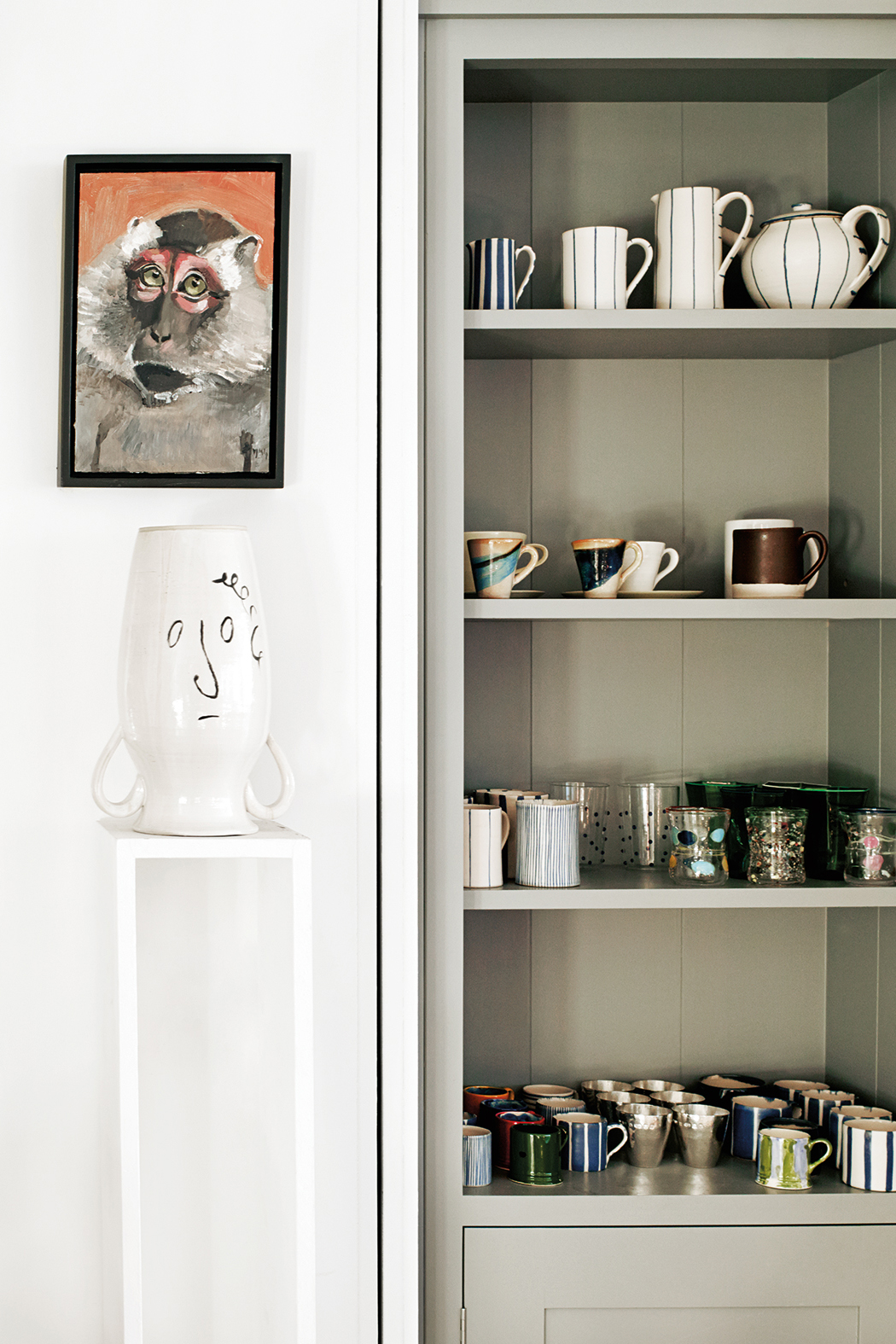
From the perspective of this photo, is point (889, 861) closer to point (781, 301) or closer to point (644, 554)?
point (644, 554)

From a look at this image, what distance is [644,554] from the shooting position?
1488 millimetres

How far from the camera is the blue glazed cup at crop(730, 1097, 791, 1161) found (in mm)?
1459

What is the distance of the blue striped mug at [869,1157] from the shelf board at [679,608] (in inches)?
26.0

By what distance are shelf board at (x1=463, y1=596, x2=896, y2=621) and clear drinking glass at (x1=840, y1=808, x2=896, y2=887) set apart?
267mm

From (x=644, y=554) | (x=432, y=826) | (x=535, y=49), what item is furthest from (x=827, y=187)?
(x=432, y=826)

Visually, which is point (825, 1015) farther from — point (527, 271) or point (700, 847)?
point (527, 271)

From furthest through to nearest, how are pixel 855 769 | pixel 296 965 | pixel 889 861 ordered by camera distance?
pixel 855 769, pixel 889 861, pixel 296 965

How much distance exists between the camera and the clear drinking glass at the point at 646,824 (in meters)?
1.57

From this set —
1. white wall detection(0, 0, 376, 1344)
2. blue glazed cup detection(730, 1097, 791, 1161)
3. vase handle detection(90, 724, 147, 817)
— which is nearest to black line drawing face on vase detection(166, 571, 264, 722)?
vase handle detection(90, 724, 147, 817)

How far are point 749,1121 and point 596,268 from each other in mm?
1178

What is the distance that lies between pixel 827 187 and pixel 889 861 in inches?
40.1

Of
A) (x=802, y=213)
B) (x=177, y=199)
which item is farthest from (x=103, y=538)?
(x=802, y=213)

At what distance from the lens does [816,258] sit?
1.45 meters

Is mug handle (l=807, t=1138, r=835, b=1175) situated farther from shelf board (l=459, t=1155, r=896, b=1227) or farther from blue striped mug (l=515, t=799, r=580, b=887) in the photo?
blue striped mug (l=515, t=799, r=580, b=887)
